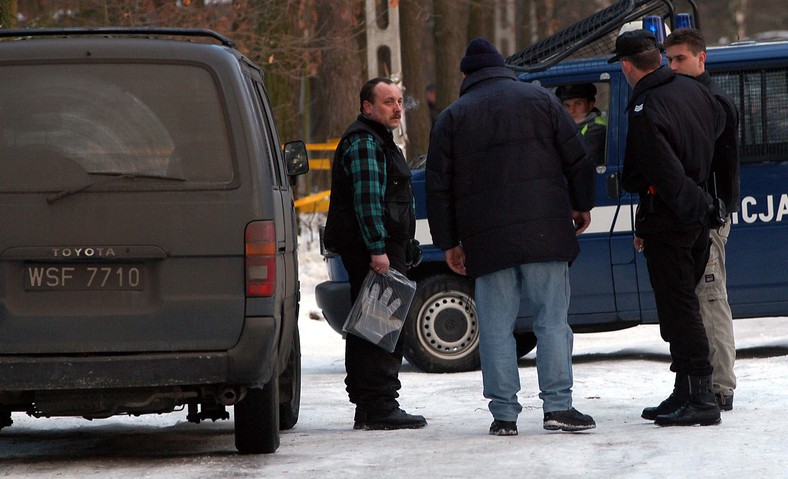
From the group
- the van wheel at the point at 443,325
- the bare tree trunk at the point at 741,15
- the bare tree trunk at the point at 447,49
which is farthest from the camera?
the bare tree trunk at the point at 741,15

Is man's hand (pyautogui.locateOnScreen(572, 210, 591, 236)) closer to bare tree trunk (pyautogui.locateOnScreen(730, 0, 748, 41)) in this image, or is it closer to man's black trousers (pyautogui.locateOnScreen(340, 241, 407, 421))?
man's black trousers (pyautogui.locateOnScreen(340, 241, 407, 421))

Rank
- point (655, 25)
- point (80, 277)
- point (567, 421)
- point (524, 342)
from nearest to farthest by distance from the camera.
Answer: point (80, 277)
point (567, 421)
point (655, 25)
point (524, 342)

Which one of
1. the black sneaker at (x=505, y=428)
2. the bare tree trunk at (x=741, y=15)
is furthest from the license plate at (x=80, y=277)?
the bare tree trunk at (x=741, y=15)

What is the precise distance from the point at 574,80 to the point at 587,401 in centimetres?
245

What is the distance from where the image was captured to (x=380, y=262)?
7.39 metres

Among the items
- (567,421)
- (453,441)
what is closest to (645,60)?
(567,421)

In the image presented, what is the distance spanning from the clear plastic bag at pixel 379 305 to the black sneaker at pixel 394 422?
0.37m

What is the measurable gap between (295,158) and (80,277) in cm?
181

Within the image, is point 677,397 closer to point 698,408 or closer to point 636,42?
point 698,408

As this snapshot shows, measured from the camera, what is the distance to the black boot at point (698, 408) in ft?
22.7

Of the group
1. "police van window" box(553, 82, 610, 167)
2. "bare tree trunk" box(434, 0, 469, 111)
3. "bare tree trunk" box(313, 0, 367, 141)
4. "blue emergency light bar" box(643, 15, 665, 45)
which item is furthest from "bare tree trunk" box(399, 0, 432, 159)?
"police van window" box(553, 82, 610, 167)

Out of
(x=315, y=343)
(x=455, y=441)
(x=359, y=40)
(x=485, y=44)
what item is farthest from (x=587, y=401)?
(x=359, y=40)

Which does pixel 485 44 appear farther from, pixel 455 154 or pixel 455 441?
pixel 455 441

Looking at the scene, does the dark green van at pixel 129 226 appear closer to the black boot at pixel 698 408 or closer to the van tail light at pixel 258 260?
the van tail light at pixel 258 260
